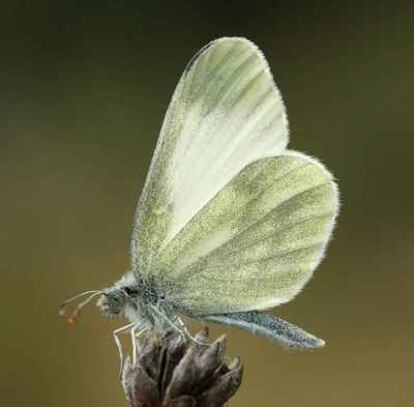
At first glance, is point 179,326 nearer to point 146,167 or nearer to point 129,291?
point 129,291

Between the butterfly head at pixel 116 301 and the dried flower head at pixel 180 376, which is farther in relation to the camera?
the butterfly head at pixel 116 301

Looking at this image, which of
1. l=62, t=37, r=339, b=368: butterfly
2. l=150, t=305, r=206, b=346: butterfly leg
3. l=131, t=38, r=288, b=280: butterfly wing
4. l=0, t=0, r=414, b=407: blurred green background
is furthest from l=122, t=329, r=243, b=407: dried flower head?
l=0, t=0, r=414, b=407: blurred green background

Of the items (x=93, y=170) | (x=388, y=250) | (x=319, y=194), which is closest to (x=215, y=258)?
(x=319, y=194)

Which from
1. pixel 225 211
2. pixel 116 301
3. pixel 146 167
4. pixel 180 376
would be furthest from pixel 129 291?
pixel 146 167

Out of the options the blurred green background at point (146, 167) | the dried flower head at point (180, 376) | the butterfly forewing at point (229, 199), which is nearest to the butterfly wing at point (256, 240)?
the butterfly forewing at point (229, 199)

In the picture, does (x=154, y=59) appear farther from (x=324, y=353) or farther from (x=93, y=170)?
(x=324, y=353)

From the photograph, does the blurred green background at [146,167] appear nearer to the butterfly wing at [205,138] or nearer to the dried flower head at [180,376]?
the butterfly wing at [205,138]

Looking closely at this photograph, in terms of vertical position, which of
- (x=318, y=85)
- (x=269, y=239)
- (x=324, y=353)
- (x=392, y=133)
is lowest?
(x=324, y=353)
